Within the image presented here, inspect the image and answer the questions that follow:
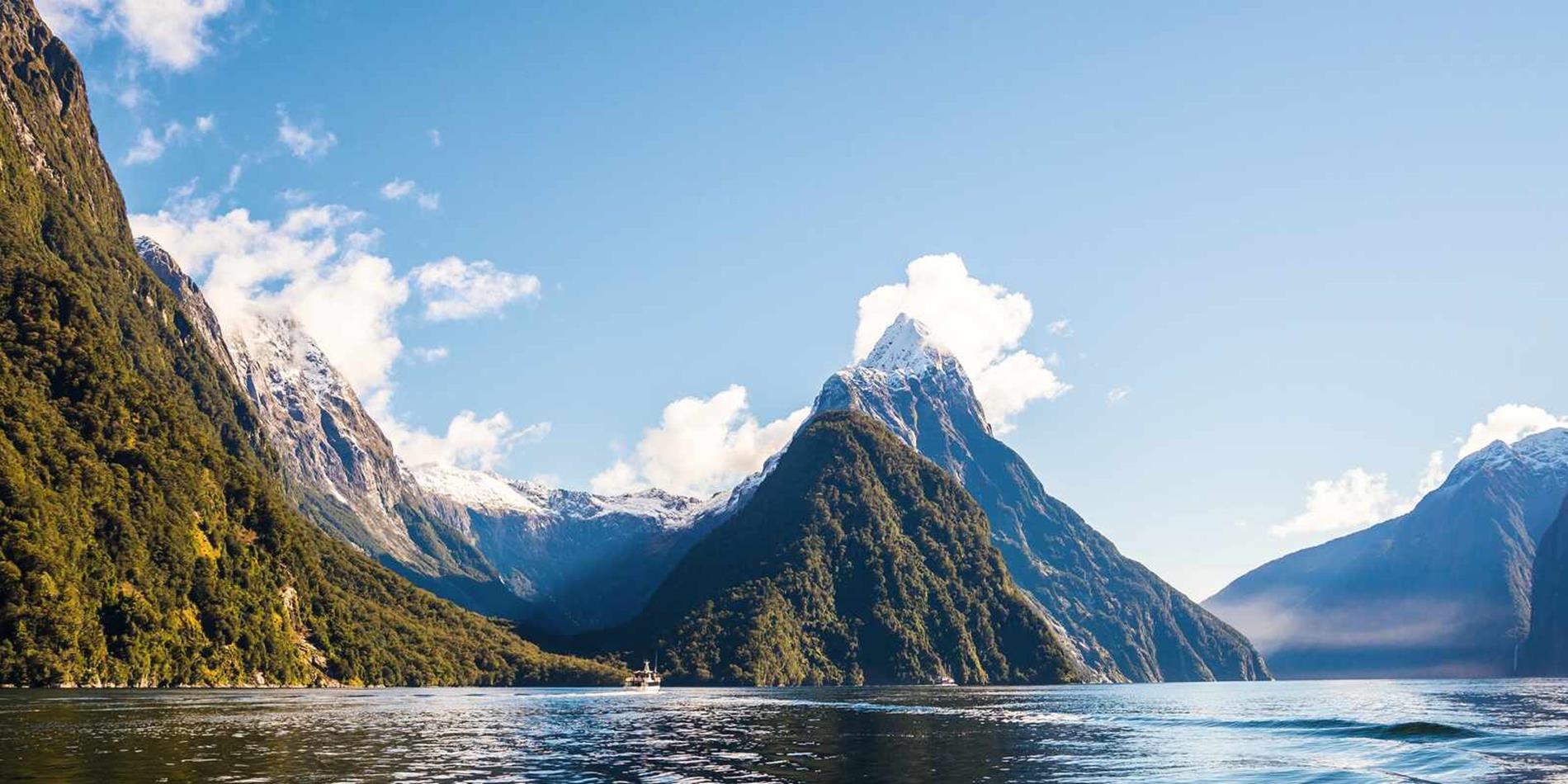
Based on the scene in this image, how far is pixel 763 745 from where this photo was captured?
105m

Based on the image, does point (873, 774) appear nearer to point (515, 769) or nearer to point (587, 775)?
point (587, 775)

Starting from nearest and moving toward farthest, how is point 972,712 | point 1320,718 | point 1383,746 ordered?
point 1383,746, point 1320,718, point 972,712

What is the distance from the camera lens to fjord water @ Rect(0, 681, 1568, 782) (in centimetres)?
7788

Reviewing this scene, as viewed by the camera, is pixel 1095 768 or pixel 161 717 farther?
pixel 161 717

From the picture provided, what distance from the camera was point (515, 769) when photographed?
79.9 metres

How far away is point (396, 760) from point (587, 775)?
60.2ft

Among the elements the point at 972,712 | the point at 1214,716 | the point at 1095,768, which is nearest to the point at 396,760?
the point at 1095,768

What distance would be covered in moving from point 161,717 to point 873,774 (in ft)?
322

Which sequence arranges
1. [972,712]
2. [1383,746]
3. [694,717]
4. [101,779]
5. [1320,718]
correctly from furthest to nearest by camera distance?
[972,712] → [694,717] → [1320,718] → [1383,746] → [101,779]

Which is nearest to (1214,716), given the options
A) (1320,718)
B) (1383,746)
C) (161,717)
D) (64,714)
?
(1320,718)

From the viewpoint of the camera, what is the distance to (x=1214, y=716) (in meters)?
170

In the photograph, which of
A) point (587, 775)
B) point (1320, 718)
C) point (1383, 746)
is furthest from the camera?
point (1320, 718)

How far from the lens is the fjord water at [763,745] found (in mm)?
77875

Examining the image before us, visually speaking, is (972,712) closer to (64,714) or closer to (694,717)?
(694,717)
